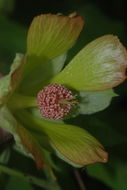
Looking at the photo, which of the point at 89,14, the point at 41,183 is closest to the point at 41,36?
the point at 41,183

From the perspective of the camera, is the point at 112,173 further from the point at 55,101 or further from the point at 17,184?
the point at 55,101

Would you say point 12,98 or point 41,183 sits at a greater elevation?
point 12,98

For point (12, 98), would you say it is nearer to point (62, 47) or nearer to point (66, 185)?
point (62, 47)

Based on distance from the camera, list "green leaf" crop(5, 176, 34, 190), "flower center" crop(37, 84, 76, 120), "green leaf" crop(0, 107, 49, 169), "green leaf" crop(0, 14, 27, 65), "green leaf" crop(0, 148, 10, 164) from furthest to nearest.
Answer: "green leaf" crop(0, 14, 27, 65) → "green leaf" crop(5, 176, 34, 190) → "green leaf" crop(0, 148, 10, 164) → "flower center" crop(37, 84, 76, 120) → "green leaf" crop(0, 107, 49, 169)

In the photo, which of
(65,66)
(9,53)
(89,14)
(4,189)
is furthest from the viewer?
(89,14)

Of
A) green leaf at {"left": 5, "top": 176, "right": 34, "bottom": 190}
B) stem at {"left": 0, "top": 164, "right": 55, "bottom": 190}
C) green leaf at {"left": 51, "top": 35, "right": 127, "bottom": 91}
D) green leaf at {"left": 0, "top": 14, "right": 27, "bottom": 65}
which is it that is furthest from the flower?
green leaf at {"left": 0, "top": 14, "right": 27, "bottom": 65}

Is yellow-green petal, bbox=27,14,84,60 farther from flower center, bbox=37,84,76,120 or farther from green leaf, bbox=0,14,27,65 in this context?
green leaf, bbox=0,14,27,65

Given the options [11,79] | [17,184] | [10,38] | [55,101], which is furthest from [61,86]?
[10,38]
